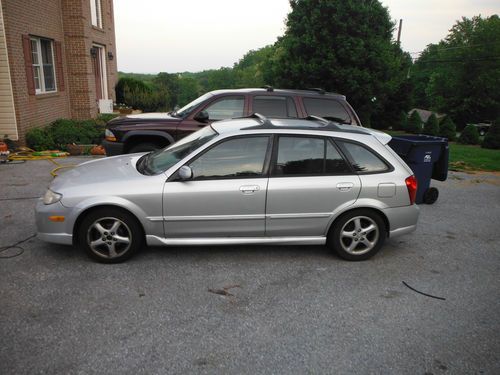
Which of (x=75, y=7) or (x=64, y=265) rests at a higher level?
(x=75, y=7)

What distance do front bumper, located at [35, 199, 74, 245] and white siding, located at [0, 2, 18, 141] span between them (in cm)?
778

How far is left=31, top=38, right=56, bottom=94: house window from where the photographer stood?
42.5 ft

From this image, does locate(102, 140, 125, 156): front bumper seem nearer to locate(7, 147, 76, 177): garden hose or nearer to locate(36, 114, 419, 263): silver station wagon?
locate(7, 147, 76, 177): garden hose

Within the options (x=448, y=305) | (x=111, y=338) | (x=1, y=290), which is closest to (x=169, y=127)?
(x=1, y=290)

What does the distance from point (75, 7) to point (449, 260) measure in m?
14.7

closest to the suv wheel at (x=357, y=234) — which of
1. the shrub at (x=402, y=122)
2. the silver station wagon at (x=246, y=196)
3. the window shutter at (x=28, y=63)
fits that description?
the silver station wagon at (x=246, y=196)

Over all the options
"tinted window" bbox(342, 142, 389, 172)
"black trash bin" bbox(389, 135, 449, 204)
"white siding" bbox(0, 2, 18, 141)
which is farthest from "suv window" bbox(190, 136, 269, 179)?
"white siding" bbox(0, 2, 18, 141)

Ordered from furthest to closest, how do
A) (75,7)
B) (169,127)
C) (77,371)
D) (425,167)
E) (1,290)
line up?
(75,7) → (169,127) → (425,167) → (1,290) → (77,371)

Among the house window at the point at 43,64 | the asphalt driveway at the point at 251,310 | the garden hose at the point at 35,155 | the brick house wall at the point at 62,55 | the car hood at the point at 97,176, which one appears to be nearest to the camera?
the asphalt driveway at the point at 251,310

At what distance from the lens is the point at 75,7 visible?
14844mm

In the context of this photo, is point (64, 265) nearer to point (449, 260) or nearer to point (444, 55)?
point (449, 260)

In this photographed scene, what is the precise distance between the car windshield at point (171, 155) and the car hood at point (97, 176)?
0.13 m

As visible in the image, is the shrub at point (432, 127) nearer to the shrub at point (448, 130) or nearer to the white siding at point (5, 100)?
the shrub at point (448, 130)

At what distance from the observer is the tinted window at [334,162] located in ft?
16.5
